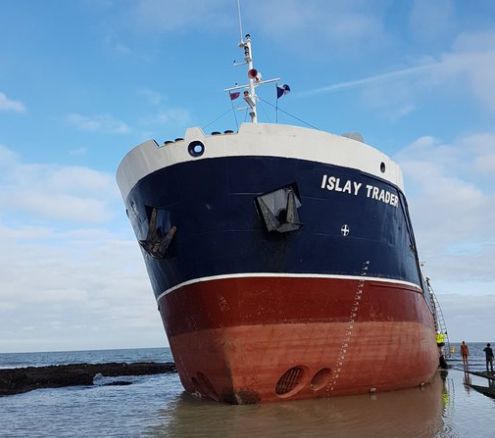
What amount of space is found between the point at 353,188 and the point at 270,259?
2.61 m

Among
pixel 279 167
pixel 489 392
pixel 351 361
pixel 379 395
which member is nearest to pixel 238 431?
pixel 351 361

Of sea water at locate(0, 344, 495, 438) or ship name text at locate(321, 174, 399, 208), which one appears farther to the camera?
ship name text at locate(321, 174, 399, 208)

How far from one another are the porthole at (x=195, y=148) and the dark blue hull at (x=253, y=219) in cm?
17

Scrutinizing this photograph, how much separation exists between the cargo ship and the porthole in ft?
0.06

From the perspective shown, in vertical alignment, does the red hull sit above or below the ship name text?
below

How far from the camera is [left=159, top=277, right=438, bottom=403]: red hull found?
10.1 metres

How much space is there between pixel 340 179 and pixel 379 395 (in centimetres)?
475

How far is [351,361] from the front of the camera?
11.0 metres

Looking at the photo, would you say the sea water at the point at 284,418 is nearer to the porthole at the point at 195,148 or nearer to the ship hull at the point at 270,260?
the ship hull at the point at 270,260

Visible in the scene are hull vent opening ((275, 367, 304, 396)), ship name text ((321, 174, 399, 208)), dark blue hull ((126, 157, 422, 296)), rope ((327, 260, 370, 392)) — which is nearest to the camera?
dark blue hull ((126, 157, 422, 296))

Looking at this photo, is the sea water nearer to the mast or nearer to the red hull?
the red hull

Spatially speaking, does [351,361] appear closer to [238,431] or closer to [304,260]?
[304,260]

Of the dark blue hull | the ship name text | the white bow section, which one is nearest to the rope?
the dark blue hull

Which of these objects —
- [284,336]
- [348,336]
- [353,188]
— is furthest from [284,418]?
[353,188]
